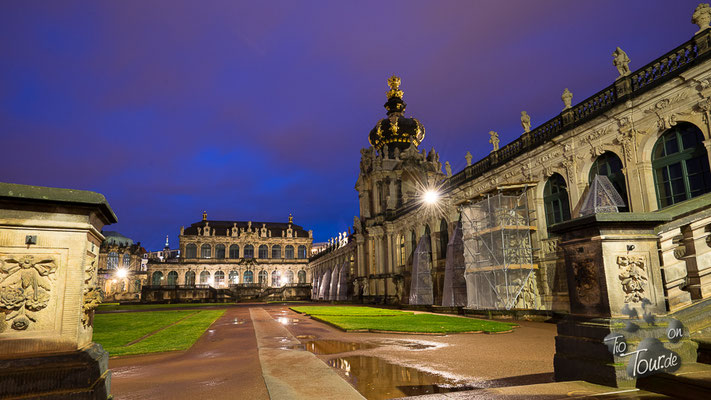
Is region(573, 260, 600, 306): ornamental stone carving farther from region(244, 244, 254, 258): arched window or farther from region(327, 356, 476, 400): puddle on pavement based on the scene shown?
region(244, 244, 254, 258): arched window

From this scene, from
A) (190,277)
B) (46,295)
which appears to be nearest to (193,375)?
(46,295)

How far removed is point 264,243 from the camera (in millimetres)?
111562

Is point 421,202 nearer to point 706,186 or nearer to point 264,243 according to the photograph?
point 706,186

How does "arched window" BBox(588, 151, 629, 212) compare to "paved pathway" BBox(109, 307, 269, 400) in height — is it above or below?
above

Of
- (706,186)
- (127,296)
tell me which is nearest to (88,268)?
(706,186)

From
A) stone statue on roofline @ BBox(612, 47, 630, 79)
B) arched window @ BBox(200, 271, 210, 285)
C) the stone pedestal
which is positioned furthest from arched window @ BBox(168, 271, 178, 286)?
the stone pedestal

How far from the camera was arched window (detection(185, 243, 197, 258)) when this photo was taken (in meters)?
104

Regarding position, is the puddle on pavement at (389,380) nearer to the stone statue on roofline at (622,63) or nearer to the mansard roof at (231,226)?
the stone statue on roofline at (622,63)

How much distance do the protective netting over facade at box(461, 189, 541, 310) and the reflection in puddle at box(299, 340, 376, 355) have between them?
13.2 m

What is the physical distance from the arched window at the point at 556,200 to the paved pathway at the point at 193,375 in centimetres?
1705

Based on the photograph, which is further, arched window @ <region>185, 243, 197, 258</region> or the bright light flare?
arched window @ <region>185, 243, 197, 258</region>

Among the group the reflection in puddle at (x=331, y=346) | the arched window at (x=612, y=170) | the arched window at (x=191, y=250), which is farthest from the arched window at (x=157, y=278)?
the arched window at (x=612, y=170)

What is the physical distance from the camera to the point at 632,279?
486 centimetres

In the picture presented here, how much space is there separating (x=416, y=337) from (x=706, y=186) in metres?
11.5
